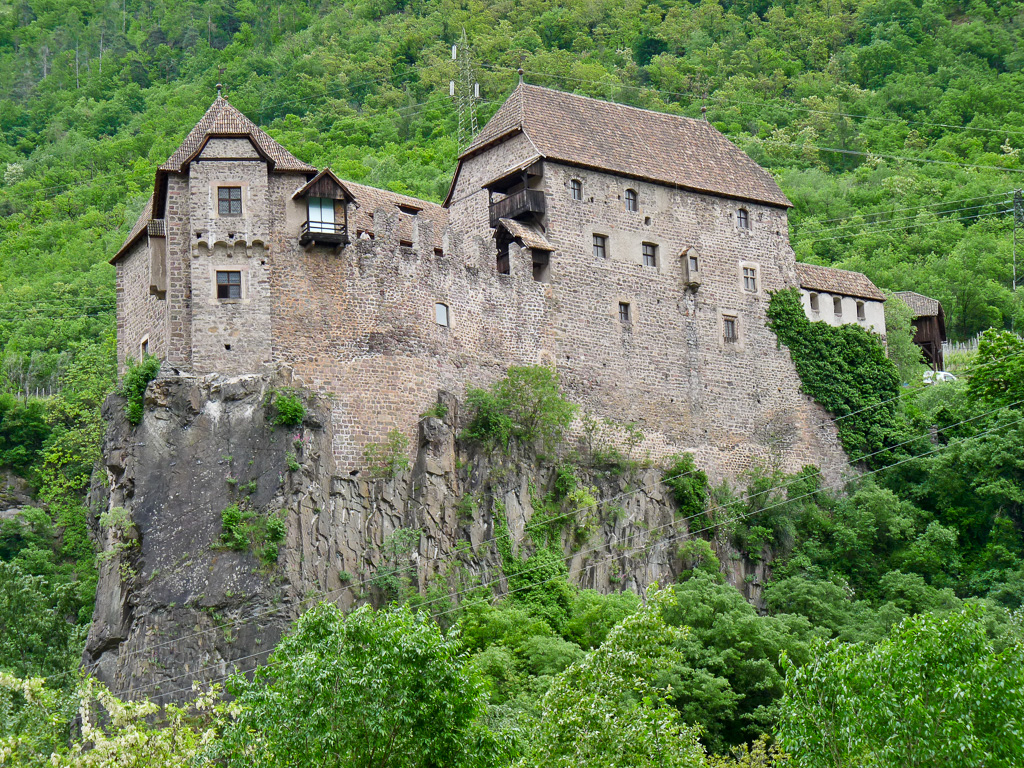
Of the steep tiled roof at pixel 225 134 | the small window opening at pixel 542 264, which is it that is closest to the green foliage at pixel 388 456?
the steep tiled roof at pixel 225 134

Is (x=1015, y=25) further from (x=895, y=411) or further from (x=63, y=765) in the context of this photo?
(x=63, y=765)

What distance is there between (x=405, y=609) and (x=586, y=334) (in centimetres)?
2696

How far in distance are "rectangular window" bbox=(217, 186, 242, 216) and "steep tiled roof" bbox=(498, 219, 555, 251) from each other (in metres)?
11.1

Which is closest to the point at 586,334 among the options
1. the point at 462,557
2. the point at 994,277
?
the point at 462,557

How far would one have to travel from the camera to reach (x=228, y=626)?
1827 inches

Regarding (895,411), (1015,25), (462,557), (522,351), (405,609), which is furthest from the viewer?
(1015,25)

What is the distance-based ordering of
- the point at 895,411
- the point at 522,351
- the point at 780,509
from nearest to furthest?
1. the point at 522,351
2. the point at 780,509
3. the point at 895,411

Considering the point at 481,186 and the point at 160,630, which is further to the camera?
the point at 481,186

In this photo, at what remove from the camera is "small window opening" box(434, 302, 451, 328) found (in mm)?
54281

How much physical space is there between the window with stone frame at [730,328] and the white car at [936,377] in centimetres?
1301

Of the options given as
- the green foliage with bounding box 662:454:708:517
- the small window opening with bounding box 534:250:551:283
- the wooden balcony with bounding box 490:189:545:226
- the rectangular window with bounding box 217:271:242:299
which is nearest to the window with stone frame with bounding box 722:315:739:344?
the green foliage with bounding box 662:454:708:517

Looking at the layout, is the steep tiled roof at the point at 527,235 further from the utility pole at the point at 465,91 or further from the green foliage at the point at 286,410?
the utility pole at the point at 465,91

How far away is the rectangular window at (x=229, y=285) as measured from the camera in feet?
169

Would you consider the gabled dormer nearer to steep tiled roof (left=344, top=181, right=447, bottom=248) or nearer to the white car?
steep tiled roof (left=344, top=181, right=447, bottom=248)
